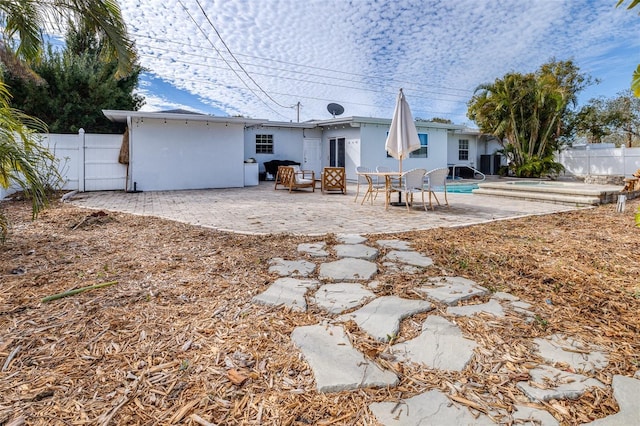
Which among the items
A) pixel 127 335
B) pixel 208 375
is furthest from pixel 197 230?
pixel 208 375

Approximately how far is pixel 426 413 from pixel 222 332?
115 centimetres

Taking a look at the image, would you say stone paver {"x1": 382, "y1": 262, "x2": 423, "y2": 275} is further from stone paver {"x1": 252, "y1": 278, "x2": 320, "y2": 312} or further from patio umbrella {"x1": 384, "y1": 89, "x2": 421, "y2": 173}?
patio umbrella {"x1": 384, "y1": 89, "x2": 421, "y2": 173}

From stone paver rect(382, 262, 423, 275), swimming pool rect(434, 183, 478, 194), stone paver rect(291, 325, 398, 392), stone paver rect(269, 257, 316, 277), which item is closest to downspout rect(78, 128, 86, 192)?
stone paver rect(269, 257, 316, 277)

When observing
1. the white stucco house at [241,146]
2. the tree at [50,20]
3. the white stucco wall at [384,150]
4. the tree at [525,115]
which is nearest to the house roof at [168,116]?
the white stucco house at [241,146]

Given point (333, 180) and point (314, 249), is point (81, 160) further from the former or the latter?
point (314, 249)

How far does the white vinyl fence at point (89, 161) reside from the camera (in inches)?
427

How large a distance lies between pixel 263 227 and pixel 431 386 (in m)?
3.98

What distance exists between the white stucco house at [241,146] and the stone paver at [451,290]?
38.3 ft

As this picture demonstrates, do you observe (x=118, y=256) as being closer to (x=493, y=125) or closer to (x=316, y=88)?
(x=493, y=125)

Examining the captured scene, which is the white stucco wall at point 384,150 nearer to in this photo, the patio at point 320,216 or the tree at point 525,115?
the tree at point 525,115

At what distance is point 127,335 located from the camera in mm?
1932

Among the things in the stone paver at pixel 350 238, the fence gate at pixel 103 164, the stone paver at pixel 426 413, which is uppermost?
the fence gate at pixel 103 164

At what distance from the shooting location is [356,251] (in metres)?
3.64

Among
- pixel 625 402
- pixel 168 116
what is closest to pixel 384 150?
pixel 168 116
